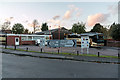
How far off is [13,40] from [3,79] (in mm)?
28363

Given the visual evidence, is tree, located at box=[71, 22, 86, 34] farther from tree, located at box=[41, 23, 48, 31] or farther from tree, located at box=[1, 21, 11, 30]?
tree, located at box=[1, 21, 11, 30]

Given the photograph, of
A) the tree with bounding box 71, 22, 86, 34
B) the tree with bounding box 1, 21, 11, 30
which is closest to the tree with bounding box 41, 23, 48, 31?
the tree with bounding box 71, 22, 86, 34

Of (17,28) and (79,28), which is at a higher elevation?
(17,28)

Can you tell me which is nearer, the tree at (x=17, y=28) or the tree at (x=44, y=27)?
the tree at (x=17, y=28)

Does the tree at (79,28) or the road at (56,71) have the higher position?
the tree at (79,28)

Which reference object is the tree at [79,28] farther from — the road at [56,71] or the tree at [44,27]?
the road at [56,71]

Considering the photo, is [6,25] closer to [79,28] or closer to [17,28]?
[17,28]

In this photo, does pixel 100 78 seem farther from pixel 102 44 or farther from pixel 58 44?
pixel 102 44

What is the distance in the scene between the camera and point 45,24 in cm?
8775

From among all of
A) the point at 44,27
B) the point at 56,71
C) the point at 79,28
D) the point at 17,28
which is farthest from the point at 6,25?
the point at 56,71

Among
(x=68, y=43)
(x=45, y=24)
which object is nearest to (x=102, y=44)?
(x=68, y=43)

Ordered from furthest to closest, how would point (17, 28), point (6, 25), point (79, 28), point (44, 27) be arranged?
1. point (44, 27)
2. point (17, 28)
3. point (6, 25)
4. point (79, 28)

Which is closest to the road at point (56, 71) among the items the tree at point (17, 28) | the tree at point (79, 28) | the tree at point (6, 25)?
the tree at point (79, 28)

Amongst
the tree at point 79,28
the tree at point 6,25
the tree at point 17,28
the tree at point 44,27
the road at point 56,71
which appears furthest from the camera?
the tree at point 44,27
